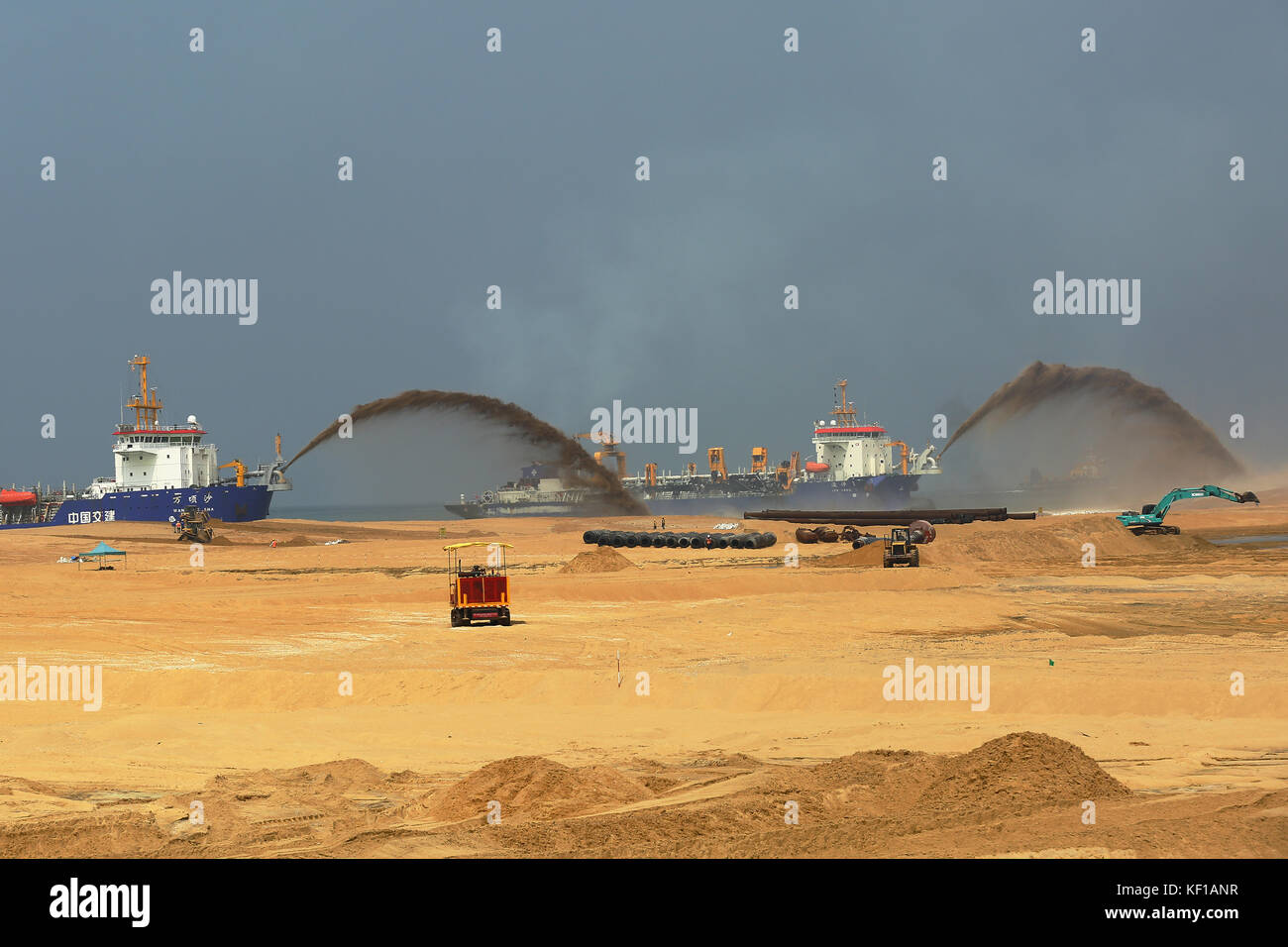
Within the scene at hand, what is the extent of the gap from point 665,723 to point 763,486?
123 meters

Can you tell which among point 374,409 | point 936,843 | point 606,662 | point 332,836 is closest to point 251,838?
point 332,836

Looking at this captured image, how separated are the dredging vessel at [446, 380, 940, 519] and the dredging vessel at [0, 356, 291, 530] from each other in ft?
132

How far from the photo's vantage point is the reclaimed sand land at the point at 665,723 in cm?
1034

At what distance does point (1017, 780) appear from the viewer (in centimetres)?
1145

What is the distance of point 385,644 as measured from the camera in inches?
1025

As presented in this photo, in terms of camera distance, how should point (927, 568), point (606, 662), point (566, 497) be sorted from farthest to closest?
point (566, 497), point (927, 568), point (606, 662)

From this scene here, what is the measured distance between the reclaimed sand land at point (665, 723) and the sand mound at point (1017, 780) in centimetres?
3

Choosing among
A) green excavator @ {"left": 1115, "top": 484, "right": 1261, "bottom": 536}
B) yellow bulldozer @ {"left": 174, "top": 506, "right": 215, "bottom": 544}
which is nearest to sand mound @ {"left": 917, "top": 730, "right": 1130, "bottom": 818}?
green excavator @ {"left": 1115, "top": 484, "right": 1261, "bottom": 536}

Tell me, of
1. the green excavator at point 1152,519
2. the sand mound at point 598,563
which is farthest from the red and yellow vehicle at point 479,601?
the green excavator at point 1152,519

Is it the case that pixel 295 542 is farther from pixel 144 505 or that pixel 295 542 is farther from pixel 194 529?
pixel 144 505

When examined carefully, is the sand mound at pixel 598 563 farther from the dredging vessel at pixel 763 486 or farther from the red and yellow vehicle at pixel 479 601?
the dredging vessel at pixel 763 486

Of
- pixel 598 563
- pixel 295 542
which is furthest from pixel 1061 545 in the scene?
pixel 295 542
